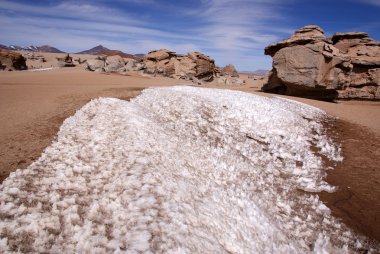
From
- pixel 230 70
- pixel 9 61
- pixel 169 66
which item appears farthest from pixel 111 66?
pixel 230 70

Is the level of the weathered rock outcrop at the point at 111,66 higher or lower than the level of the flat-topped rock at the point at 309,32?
lower

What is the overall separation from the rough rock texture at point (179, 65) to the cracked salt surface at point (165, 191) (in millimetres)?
25159

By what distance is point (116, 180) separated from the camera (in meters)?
5.08

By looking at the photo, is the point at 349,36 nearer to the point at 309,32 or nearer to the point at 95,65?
the point at 309,32

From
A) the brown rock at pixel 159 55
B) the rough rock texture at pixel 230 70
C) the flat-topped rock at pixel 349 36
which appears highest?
the flat-topped rock at pixel 349 36

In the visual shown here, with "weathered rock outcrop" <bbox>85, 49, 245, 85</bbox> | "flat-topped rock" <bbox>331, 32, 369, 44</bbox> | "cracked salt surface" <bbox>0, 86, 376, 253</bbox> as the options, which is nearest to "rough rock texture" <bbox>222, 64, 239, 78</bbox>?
"weathered rock outcrop" <bbox>85, 49, 245, 85</bbox>

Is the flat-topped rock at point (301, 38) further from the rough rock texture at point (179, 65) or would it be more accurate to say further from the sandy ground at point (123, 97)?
the rough rock texture at point (179, 65)

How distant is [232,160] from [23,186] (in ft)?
16.9

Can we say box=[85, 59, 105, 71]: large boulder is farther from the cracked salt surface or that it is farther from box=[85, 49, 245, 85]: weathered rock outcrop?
the cracked salt surface

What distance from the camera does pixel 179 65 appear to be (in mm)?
35062

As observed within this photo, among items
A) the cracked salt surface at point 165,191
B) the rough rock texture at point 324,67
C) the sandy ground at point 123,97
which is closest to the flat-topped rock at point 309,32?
the rough rock texture at point 324,67

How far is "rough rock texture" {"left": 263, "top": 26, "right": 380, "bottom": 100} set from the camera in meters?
18.3

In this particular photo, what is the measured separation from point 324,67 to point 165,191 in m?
17.5

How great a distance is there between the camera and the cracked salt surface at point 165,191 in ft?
12.7
